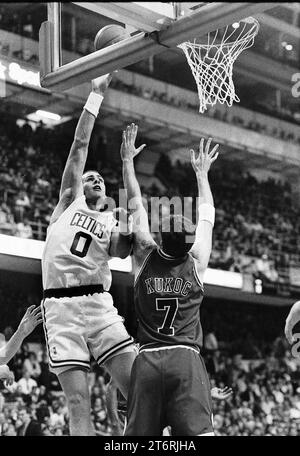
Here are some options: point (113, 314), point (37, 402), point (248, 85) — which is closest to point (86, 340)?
point (113, 314)

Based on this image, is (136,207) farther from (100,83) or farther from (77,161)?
(100,83)

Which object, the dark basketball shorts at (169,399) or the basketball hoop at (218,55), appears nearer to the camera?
the dark basketball shorts at (169,399)

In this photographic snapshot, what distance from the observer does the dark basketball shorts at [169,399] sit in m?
4.17

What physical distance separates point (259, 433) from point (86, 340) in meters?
9.72

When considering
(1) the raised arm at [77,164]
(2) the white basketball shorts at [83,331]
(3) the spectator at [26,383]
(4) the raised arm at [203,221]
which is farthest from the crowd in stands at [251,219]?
(2) the white basketball shorts at [83,331]

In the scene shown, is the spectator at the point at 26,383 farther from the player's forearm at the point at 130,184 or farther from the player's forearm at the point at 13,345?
the player's forearm at the point at 130,184

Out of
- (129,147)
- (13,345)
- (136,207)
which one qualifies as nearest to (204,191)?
(136,207)

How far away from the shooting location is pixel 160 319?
4438mm

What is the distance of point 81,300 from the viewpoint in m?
5.04

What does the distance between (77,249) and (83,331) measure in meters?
0.51

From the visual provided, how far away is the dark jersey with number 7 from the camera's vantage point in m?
4.41

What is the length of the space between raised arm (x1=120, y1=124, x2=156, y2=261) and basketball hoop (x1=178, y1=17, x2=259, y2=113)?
1084 mm

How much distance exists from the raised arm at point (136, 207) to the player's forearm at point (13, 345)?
50.8 inches

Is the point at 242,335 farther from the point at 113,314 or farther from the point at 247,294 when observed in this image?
the point at 113,314
